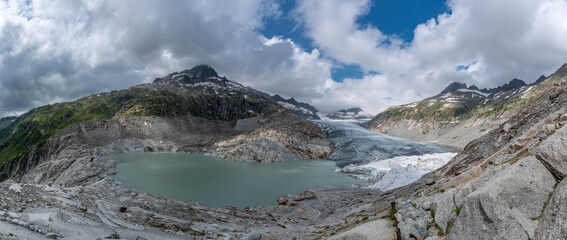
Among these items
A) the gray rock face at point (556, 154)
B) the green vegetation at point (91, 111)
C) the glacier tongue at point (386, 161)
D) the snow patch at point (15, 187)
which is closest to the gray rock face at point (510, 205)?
the gray rock face at point (556, 154)

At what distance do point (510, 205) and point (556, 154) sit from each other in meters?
2.01

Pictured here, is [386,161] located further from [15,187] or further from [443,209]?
[15,187]

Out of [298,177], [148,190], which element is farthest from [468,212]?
[298,177]

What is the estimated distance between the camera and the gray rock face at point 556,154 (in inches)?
280

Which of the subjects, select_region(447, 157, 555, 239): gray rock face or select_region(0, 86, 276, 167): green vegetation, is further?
select_region(0, 86, 276, 167): green vegetation

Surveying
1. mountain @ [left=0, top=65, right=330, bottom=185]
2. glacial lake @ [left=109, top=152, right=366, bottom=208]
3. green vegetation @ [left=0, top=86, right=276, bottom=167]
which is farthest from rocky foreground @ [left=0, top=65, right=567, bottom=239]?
green vegetation @ [left=0, top=86, right=276, bottom=167]

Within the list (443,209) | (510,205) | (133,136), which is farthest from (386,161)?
(133,136)

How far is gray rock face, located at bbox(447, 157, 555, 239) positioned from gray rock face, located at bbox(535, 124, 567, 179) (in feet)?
0.54

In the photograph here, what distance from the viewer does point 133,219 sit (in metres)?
20.6

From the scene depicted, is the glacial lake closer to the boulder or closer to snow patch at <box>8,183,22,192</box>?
snow patch at <box>8,183,22,192</box>

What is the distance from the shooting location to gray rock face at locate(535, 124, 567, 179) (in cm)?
711

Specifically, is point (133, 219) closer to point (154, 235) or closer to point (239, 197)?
point (154, 235)

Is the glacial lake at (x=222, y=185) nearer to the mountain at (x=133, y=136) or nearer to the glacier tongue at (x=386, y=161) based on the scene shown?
the glacier tongue at (x=386, y=161)

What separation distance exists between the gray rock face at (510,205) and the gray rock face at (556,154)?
6.5 inches
